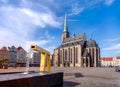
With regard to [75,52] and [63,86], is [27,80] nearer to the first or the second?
[63,86]

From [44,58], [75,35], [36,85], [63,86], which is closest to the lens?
[36,85]

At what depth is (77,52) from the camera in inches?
4235

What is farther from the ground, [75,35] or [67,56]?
[75,35]

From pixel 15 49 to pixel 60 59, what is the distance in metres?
35.1

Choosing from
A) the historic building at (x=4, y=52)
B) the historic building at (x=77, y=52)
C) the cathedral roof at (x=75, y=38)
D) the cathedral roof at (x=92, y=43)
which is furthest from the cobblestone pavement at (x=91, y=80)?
the cathedral roof at (x=75, y=38)

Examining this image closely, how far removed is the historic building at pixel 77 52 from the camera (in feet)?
331

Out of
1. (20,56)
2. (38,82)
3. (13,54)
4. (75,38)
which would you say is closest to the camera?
(38,82)

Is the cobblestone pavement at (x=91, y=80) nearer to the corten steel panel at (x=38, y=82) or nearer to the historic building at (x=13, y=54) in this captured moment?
the corten steel panel at (x=38, y=82)

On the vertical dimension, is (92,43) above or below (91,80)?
above

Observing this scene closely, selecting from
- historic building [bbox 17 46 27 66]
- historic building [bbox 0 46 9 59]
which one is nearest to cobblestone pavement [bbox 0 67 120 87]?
historic building [bbox 0 46 9 59]

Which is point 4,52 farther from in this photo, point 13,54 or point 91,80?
point 91,80

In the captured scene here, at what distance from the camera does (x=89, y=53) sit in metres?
103

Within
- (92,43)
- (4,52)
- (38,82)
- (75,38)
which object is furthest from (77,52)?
(38,82)

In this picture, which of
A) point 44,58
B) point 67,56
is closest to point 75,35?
point 67,56
